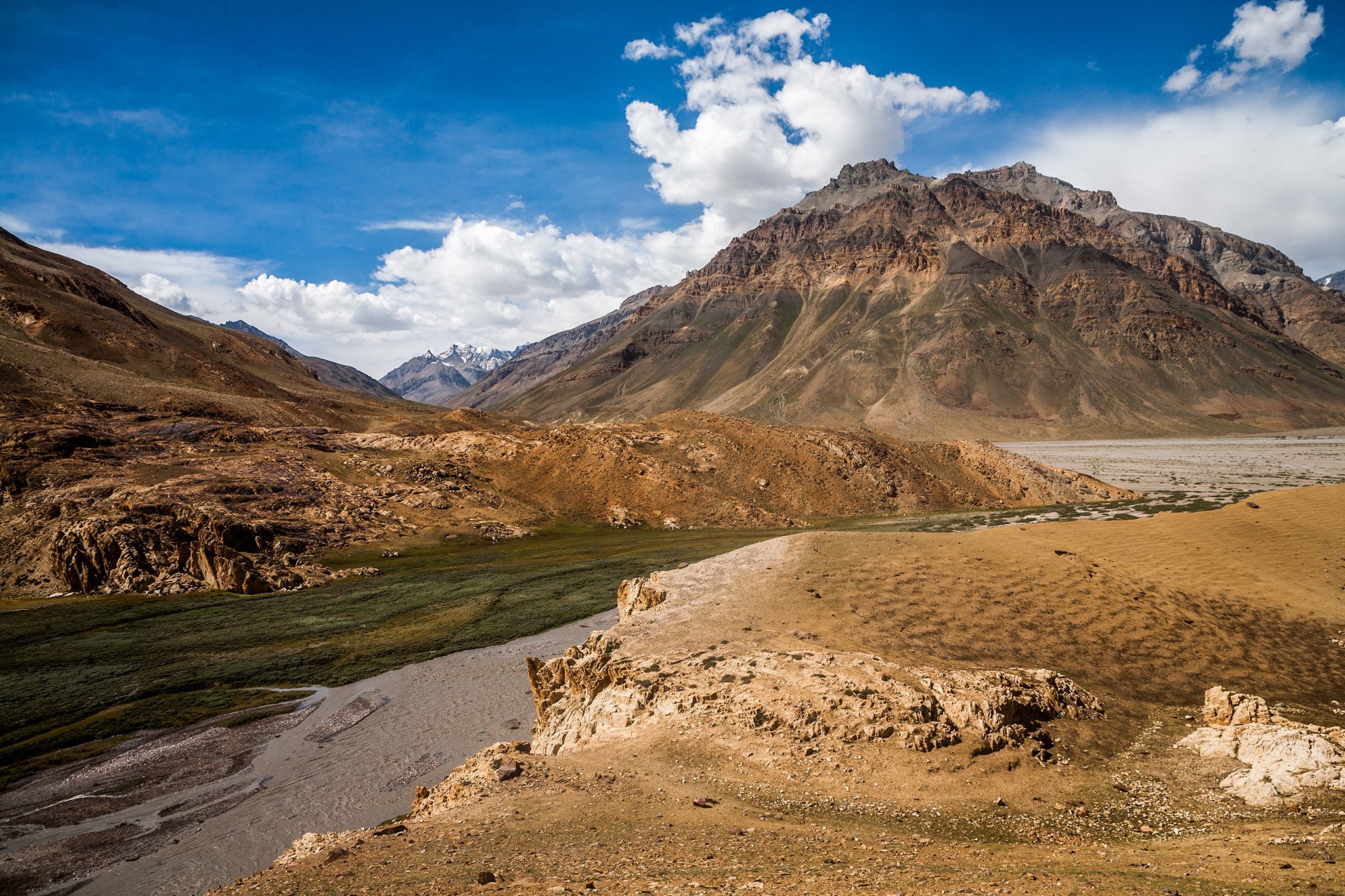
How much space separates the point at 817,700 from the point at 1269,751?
27.8 ft

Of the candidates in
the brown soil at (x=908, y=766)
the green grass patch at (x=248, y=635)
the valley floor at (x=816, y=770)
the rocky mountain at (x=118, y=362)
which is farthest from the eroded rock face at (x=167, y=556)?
the brown soil at (x=908, y=766)

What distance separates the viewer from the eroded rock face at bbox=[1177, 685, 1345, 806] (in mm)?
10594

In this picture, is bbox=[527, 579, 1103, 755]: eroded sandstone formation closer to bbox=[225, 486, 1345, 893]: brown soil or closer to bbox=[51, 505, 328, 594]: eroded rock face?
bbox=[225, 486, 1345, 893]: brown soil

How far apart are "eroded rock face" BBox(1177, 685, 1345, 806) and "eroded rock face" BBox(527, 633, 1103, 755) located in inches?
98.4

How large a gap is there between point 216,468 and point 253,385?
268 feet

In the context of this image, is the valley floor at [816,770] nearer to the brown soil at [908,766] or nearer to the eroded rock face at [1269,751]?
the brown soil at [908,766]

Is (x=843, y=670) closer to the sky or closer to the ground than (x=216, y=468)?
closer to the ground

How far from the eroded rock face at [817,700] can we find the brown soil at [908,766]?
0.47 feet

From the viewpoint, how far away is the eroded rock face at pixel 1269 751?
10.6 meters

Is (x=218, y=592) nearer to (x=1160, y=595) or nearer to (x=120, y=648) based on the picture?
(x=120, y=648)

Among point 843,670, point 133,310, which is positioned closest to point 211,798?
point 843,670

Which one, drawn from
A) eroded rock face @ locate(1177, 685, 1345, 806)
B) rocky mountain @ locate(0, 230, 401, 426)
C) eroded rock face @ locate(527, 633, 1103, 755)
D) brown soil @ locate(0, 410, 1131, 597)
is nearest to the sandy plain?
eroded rock face @ locate(527, 633, 1103, 755)

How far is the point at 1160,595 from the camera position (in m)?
22.5

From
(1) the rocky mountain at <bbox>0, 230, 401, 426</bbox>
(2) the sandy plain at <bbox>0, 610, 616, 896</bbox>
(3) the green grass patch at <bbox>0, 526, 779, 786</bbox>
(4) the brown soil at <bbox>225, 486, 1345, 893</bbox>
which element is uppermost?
(1) the rocky mountain at <bbox>0, 230, 401, 426</bbox>
